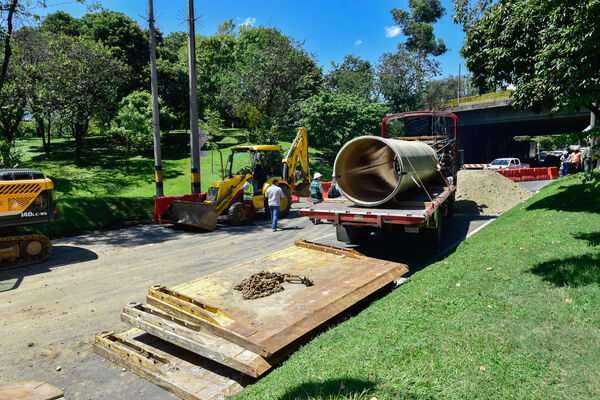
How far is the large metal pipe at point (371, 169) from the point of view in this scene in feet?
29.2

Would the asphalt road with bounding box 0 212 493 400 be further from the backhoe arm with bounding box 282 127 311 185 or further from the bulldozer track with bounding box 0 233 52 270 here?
the backhoe arm with bounding box 282 127 311 185

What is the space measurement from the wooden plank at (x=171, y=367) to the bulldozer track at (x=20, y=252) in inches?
213

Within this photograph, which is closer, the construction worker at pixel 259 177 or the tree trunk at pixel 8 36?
the tree trunk at pixel 8 36

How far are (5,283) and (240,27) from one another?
5438 centimetres

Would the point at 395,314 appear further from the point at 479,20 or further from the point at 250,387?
the point at 479,20

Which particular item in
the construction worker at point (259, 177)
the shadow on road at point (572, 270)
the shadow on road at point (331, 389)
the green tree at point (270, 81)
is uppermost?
the green tree at point (270, 81)

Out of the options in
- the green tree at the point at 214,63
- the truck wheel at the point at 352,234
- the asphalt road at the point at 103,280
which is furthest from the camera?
the green tree at the point at 214,63

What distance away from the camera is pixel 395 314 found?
4.98m

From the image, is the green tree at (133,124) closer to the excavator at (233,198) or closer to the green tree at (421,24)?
the excavator at (233,198)

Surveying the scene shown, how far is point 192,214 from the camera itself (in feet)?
42.5

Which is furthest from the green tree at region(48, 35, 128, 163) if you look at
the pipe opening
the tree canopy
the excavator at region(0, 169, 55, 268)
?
the tree canopy

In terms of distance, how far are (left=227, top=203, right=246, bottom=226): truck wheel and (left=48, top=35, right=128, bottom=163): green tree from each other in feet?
56.2

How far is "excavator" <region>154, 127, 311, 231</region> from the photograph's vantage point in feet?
42.3

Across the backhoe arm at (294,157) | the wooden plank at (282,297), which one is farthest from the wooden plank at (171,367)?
the backhoe arm at (294,157)
